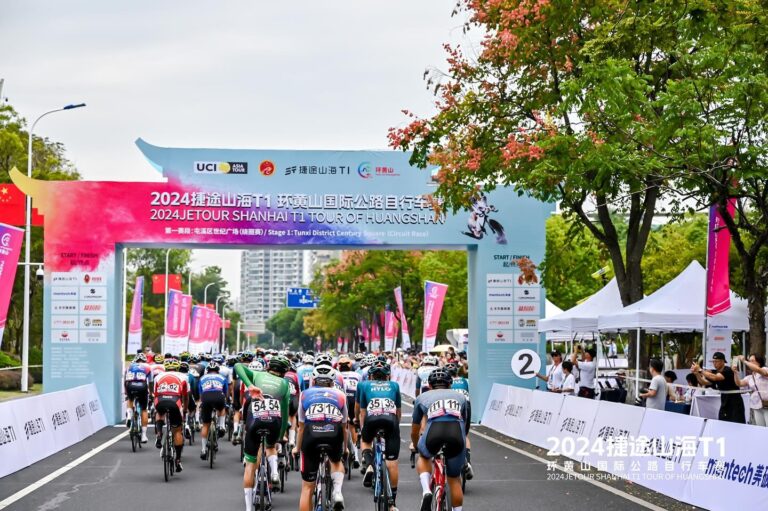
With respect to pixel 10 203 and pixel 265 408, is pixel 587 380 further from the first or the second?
pixel 10 203

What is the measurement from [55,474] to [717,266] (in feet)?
39.5

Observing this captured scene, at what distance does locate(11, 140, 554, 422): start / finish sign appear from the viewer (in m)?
26.9

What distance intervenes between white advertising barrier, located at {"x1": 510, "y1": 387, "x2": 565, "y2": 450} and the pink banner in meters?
3.47

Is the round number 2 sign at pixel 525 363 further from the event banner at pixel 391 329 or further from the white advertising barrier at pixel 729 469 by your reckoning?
the event banner at pixel 391 329

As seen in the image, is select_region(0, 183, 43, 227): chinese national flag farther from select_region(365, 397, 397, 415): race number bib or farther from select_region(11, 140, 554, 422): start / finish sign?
select_region(365, 397, 397, 415): race number bib

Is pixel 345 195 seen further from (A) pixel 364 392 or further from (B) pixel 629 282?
(A) pixel 364 392

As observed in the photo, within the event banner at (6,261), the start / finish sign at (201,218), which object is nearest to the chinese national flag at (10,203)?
the start / finish sign at (201,218)

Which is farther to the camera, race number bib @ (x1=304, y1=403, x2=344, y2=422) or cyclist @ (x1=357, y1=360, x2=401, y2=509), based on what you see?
cyclist @ (x1=357, y1=360, x2=401, y2=509)

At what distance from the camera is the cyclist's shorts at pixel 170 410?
16.3 metres

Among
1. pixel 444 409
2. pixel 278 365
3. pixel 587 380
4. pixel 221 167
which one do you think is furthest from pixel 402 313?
pixel 444 409

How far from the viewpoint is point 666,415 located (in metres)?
14.7

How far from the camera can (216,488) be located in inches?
591

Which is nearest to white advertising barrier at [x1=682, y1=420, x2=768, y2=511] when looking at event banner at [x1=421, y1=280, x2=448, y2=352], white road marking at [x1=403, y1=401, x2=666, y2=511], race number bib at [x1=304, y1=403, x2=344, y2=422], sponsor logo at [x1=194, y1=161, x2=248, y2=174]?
white road marking at [x1=403, y1=401, x2=666, y2=511]

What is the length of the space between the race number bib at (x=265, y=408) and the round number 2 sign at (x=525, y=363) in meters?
14.7
